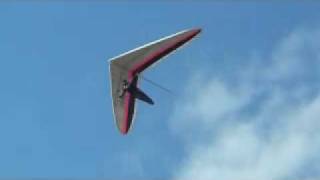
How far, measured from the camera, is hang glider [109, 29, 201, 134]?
12400 centimetres

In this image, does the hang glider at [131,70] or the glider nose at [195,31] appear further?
the hang glider at [131,70]

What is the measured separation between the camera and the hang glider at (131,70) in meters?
124

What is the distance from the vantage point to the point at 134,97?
127m

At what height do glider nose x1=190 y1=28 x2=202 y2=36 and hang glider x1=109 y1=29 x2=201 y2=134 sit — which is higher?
glider nose x1=190 y1=28 x2=202 y2=36

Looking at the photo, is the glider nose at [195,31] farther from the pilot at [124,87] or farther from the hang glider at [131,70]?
the pilot at [124,87]

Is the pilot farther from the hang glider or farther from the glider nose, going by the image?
the glider nose

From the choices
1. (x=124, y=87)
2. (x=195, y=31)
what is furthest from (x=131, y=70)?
(x=195, y=31)

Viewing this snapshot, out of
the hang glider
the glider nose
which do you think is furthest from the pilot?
the glider nose

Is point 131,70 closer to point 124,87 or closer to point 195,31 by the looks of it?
point 124,87

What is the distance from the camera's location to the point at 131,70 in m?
126

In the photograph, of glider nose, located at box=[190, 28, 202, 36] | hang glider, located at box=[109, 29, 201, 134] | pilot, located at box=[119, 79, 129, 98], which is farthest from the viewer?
pilot, located at box=[119, 79, 129, 98]

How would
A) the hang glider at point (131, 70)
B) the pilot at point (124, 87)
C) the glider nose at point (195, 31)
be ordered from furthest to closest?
the pilot at point (124, 87), the hang glider at point (131, 70), the glider nose at point (195, 31)

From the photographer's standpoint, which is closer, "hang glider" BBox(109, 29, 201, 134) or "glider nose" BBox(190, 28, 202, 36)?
"glider nose" BBox(190, 28, 202, 36)

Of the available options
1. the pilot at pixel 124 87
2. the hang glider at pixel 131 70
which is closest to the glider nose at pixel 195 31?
the hang glider at pixel 131 70
